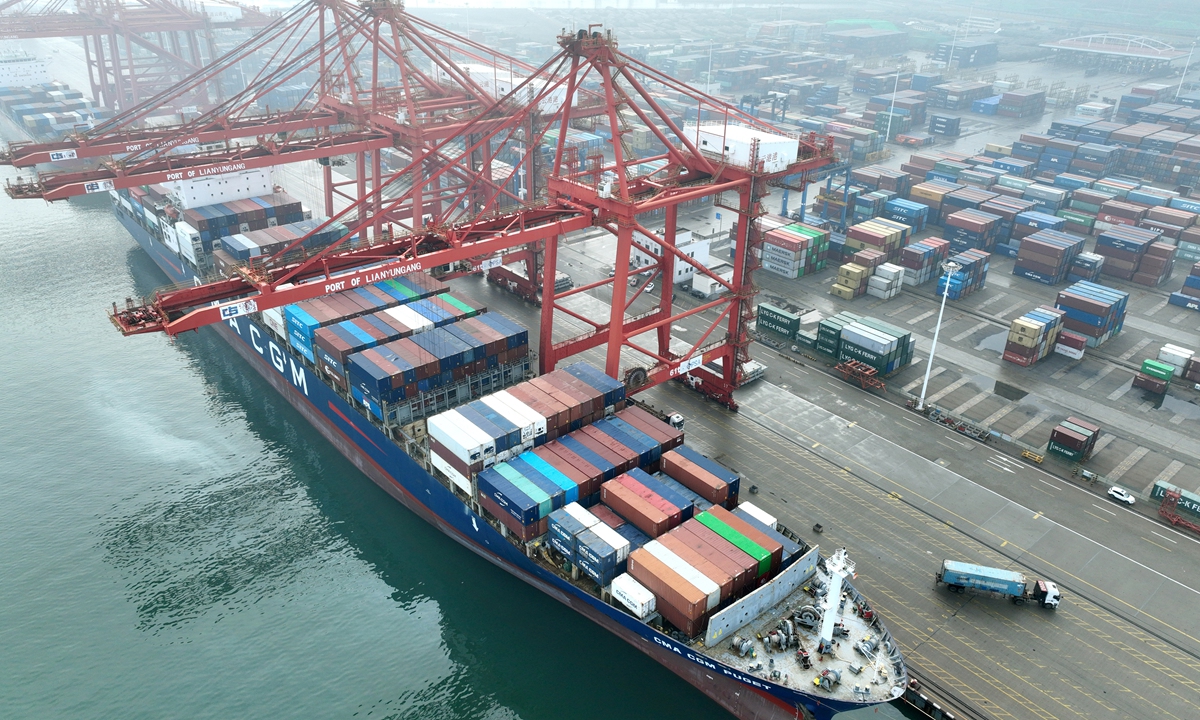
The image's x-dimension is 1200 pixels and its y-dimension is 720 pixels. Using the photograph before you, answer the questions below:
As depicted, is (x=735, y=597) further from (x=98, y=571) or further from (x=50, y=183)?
(x=50, y=183)

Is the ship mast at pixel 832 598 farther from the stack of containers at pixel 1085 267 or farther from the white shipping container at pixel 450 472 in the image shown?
the stack of containers at pixel 1085 267

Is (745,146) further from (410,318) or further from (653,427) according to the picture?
(410,318)

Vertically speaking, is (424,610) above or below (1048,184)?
below

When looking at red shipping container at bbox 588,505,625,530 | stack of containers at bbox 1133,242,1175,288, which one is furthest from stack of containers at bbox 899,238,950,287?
red shipping container at bbox 588,505,625,530

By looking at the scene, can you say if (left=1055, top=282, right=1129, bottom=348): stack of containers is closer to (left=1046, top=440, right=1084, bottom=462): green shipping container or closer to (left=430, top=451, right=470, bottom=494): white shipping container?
(left=1046, top=440, right=1084, bottom=462): green shipping container

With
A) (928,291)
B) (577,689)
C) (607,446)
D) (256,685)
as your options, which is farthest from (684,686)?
(928,291)

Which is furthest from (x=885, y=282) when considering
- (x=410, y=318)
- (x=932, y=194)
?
A: (x=410, y=318)
